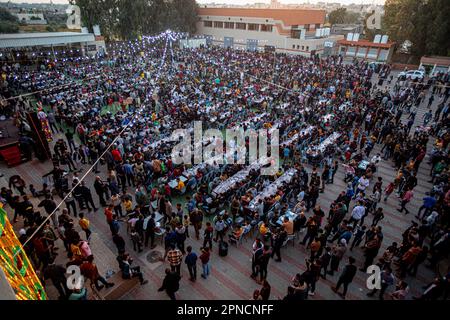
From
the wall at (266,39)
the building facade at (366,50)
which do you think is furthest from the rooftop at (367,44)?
the wall at (266,39)

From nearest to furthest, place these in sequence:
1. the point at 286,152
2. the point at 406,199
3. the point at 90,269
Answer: the point at 90,269
the point at 406,199
the point at 286,152

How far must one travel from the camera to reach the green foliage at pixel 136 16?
124 feet

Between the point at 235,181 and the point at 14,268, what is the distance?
289 inches

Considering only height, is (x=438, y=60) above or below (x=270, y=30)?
below

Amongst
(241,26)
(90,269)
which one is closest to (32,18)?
(241,26)

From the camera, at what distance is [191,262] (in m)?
6.87

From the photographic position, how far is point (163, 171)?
11.4m

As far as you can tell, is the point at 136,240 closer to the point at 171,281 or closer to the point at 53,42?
the point at 171,281

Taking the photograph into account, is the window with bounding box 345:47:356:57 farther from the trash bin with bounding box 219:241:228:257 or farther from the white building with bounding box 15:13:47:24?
the white building with bounding box 15:13:47:24
